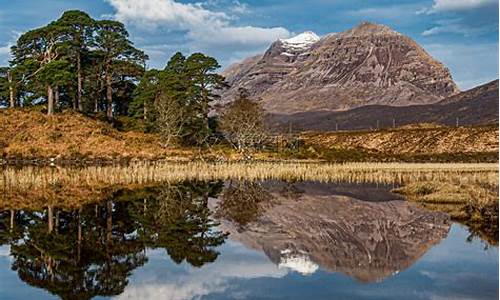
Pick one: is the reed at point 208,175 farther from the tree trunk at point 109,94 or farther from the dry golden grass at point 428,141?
the dry golden grass at point 428,141

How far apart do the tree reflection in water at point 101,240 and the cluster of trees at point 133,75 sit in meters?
50.4

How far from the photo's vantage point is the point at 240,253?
59.2 feet

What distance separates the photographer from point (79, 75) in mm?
82938

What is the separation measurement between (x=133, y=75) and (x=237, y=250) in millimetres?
78094

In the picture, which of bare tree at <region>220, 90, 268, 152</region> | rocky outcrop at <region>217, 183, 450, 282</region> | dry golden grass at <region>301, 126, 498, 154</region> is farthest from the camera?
dry golden grass at <region>301, 126, 498, 154</region>

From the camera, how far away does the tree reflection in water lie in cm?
1423

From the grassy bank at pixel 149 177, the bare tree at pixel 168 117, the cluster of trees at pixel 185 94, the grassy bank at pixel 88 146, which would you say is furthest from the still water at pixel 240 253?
the cluster of trees at pixel 185 94

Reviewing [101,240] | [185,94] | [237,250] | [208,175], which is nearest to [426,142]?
[185,94]

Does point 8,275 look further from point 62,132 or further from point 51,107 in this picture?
point 51,107

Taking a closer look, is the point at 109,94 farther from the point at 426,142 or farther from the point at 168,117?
the point at 426,142

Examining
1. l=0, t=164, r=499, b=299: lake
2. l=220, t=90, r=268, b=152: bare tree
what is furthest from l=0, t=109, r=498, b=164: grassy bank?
l=0, t=164, r=499, b=299: lake

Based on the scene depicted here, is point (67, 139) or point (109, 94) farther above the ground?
point (109, 94)

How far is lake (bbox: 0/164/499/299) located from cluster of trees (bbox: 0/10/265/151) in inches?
1954

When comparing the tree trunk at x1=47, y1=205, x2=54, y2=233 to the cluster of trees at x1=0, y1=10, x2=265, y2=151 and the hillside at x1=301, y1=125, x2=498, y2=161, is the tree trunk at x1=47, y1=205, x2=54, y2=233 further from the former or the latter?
the hillside at x1=301, y1=125, x2=498, y2=161
